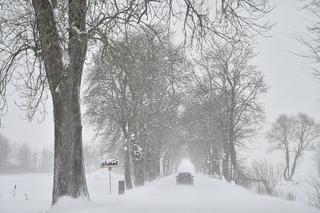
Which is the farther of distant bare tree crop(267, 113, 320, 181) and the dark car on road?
distant bare tree crop(267, 113, 320, 181)

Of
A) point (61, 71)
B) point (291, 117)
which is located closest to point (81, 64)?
point (61, 71)

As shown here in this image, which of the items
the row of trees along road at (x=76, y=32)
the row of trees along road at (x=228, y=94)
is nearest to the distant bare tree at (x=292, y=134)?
the row of trees along road at (x=228, y=94)

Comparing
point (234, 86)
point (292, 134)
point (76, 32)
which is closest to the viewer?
point (76, 32)

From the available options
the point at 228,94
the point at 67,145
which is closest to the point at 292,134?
the point at 228,94

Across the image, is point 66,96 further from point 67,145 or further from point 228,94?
point 228,94

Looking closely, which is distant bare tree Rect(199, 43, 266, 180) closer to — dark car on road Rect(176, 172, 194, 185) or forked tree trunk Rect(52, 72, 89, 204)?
dark car on road Rect(176, 172, 194, 185)

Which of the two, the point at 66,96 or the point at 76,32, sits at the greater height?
the point at 76,32

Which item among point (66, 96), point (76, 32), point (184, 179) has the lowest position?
point (184, 179)

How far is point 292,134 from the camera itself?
64.1m

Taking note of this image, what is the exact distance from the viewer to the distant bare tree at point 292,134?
6056cm

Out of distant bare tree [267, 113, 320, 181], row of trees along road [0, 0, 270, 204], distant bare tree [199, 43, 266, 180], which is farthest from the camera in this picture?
distant bare tree [267, 113, 320, 181]

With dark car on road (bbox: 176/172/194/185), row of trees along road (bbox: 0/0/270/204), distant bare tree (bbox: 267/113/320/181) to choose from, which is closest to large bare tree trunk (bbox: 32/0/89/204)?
row of trees along road (bbox: 0/0/270/204)

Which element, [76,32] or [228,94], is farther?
[228,94]

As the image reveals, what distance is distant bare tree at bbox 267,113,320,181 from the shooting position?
6056 cm
